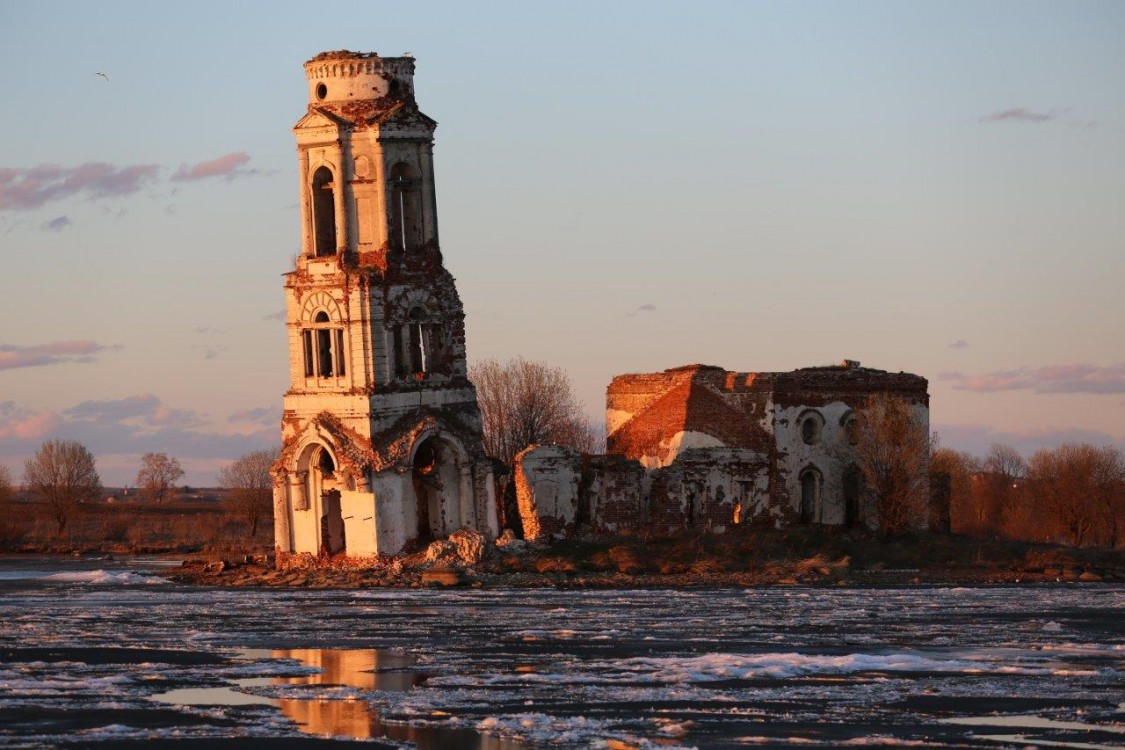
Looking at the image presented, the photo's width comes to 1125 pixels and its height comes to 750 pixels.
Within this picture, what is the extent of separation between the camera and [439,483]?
4931 cm

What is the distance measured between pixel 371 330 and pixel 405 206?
3.48 m

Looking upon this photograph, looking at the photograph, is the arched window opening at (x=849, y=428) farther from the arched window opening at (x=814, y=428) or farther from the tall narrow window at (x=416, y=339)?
the tall narrow window at (x=416, y=339)

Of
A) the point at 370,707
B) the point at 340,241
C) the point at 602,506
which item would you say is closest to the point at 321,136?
the point at 340,241

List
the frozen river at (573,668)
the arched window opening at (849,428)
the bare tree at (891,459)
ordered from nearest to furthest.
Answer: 1. the frozen river at (573,668)
2. the bare tree at (891,459)
3. the arched window opening at (849,428)

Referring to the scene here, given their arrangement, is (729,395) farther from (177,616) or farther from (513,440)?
(177,616)

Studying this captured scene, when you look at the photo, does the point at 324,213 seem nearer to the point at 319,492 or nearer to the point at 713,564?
the point at 319,492

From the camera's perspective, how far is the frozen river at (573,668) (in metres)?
27.9

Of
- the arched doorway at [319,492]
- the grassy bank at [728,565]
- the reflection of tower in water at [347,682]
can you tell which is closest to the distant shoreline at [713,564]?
the grassy bank at [728,565]

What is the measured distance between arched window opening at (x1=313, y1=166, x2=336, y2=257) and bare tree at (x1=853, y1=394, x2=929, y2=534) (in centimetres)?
1340

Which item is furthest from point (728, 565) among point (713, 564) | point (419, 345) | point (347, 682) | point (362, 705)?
point (362, 705)

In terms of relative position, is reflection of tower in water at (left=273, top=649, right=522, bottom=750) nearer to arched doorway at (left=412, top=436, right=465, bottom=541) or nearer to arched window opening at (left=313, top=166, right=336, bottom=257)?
arched doorway at (left=412, top=436, right=465, bottom=541)

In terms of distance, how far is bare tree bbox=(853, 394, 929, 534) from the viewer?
49.9 m

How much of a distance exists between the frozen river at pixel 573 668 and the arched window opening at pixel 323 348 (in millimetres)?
6039

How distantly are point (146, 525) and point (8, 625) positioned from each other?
30345 millimetres
